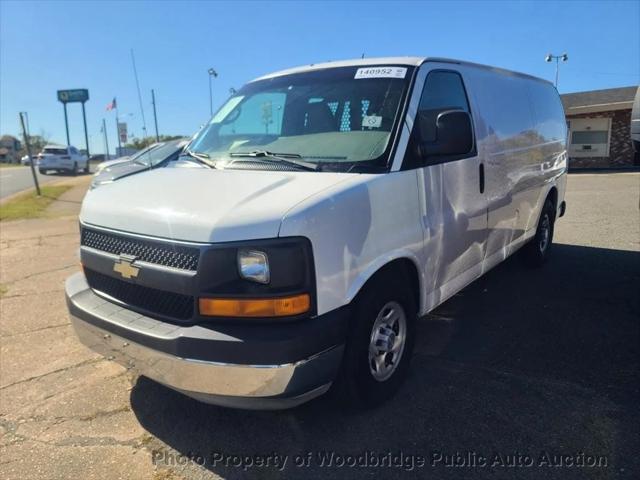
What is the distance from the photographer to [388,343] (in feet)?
10.3

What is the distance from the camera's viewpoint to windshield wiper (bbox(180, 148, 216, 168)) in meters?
3.57

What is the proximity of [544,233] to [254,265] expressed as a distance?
491 centimetres

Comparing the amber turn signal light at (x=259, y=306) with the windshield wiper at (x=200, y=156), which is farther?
the windshield wiper at (x=200, y=156)

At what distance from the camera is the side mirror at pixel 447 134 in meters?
3.23

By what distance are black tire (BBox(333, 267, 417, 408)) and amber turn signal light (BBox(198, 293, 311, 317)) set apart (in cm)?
42

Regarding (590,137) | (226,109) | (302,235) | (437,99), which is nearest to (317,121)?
(437,99)

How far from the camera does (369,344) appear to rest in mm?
2898

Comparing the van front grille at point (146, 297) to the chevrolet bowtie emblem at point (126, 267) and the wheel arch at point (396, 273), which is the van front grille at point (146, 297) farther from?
the wheel arch at point (396, 273)

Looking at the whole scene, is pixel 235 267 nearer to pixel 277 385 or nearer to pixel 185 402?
pixel 277 385

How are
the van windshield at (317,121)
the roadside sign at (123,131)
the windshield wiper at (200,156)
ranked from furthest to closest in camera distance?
the roadside sign at (123,131) < the windshield wiper at (200,156) < the van windshield at (317,121)

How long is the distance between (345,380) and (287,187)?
1094 millimetres

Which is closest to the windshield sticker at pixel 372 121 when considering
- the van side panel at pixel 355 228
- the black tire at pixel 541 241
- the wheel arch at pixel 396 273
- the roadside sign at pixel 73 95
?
the van side panel at pixel 355 228

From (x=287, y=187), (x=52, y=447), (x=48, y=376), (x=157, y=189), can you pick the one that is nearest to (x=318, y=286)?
(x=287, y=187)

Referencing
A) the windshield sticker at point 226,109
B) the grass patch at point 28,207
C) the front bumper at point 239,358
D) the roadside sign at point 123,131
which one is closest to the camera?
the front bumper at point 239,358
